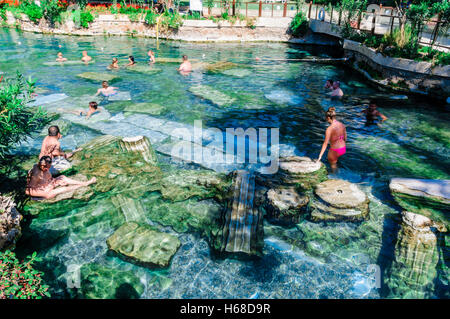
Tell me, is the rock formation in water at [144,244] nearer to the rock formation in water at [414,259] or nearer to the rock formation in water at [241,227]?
the rock formation in water at [241,227]

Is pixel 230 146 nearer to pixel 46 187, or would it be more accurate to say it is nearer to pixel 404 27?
pixel 46 187

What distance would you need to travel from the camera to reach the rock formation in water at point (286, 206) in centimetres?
630

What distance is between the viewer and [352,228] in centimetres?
618

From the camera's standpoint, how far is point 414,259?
5230mm

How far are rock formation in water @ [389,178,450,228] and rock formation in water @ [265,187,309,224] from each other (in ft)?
7.30

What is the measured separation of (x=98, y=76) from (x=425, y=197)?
52.9ft

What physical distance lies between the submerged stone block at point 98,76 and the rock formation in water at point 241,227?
40.7 feet

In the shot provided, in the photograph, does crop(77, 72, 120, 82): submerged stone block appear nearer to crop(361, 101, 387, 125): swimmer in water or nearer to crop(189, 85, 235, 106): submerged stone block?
crop(189, 85, 235, 106): submerged stone block

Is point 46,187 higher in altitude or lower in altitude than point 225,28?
lower

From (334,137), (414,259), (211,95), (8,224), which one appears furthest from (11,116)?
(211,95)

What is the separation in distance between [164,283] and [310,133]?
24.8 feet

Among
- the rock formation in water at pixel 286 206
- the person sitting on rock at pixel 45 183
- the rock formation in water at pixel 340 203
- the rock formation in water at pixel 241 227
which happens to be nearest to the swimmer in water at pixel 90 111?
the person sitting on rock at pixel 45 183

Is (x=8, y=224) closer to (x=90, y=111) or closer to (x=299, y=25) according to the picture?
(x=90, y=111)

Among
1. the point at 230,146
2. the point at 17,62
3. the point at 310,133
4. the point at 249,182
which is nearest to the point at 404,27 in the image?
the point at 310,133
